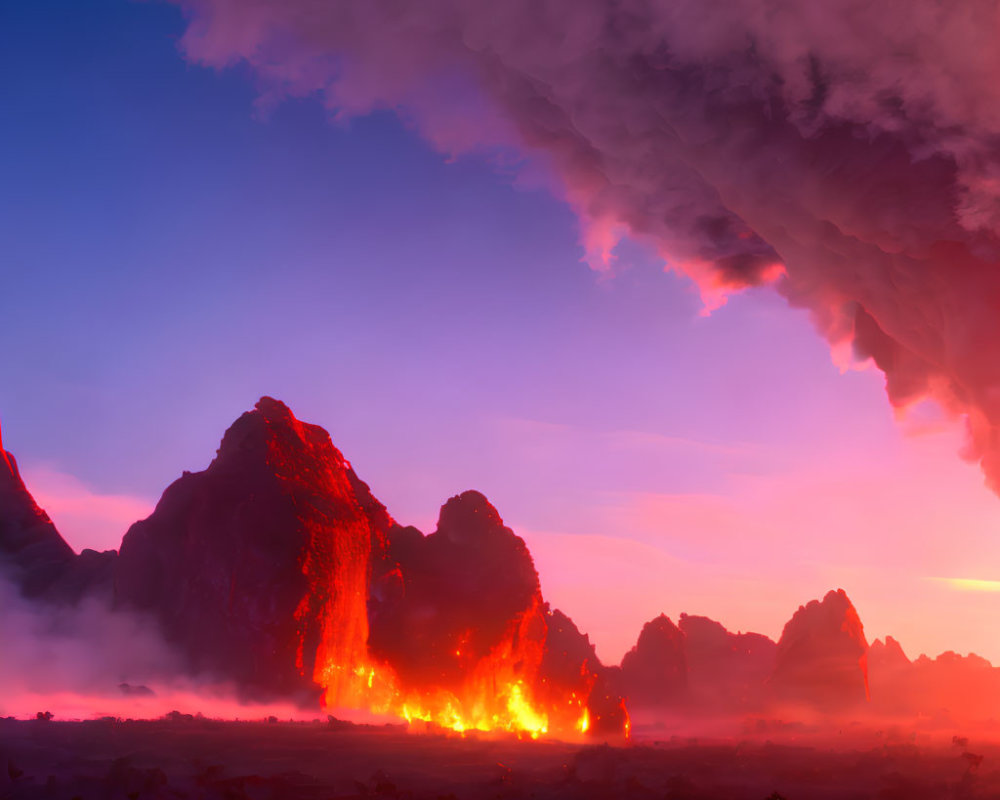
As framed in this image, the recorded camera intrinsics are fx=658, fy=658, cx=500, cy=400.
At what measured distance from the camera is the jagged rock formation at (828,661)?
156000 millimetres

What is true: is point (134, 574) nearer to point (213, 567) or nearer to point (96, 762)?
point (213, 567)

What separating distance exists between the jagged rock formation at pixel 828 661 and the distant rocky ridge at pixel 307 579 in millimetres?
68169

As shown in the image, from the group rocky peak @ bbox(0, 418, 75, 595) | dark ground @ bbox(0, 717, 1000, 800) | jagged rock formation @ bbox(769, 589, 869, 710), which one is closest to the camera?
dark ground @ bbox(0, 717, 1000, 800)

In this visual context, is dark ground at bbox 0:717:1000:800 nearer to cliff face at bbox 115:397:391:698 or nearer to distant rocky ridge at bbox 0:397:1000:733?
cliff face at bbox 115:397:391:698

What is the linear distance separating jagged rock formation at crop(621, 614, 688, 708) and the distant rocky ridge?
45.4 meters

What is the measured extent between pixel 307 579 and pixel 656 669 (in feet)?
435

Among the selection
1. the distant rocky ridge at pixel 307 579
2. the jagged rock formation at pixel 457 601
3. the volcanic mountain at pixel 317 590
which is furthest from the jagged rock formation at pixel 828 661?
the volcanic mountain at pixel 317 590

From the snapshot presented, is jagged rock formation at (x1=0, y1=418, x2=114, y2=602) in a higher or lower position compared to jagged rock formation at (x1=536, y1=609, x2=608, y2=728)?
higher

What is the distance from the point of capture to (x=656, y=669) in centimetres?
16350

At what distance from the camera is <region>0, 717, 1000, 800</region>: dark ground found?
27.2 m

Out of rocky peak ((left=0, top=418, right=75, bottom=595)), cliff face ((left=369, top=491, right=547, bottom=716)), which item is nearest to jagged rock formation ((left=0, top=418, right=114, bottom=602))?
rocky peak ((left=0, top=418, right=75, bottom=595))

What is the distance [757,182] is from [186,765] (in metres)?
36.9

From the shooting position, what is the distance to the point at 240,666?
54.9 meters

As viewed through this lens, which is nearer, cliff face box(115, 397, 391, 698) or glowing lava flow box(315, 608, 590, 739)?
cliff face box(115, 397, 391, 698)
